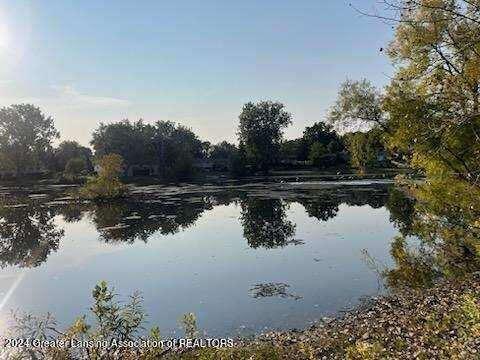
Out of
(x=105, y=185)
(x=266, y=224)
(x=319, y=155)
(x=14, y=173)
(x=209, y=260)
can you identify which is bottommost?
(x=266, y=224)

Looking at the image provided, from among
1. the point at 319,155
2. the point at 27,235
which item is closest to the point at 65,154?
the point at 319,155

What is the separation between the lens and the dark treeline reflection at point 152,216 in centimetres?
3137

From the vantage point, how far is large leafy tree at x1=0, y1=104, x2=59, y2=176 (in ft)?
374

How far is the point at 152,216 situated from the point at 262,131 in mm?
90318

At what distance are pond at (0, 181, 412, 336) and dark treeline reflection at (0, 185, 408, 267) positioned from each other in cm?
14

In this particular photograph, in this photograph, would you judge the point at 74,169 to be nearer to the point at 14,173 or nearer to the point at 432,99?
the point at 14,173

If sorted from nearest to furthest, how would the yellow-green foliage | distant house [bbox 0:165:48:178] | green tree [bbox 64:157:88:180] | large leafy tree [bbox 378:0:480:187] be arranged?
large leafy tree [bbox 378:0:480:187] < the yellow-green foliage < green tree [bbox 64:157:88:180] < distant house [bbox 0:165:48:178]

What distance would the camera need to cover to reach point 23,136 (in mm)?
119812

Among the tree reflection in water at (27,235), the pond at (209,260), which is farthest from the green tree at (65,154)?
the pond at (209,260)

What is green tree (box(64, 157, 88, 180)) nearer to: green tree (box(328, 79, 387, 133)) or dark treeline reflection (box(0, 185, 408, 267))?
dark treeline reflection (box(0, 185, 408, 267))

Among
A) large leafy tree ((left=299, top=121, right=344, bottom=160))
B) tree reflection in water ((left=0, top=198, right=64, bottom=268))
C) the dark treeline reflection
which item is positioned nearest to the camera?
tree reflection in water ((left=0, top=198, right=64, bottom=268))

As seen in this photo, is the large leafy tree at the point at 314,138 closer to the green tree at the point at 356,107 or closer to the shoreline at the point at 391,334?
the green tree at the point at 356,107

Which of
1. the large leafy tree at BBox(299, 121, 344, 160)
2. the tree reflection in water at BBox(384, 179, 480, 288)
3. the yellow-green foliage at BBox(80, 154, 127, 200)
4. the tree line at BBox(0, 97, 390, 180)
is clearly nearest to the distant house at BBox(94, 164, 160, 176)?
the tree line at BBox(0, 97, 390, 180)

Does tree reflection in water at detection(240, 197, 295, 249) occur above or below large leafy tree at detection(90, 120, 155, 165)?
below
